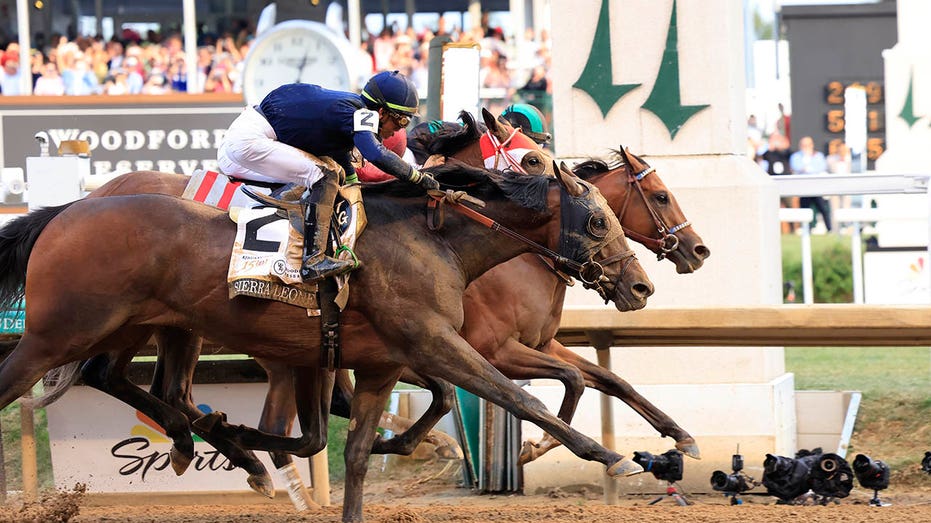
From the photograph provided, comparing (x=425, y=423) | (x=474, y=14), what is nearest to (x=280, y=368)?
→ (x=425, y=423)

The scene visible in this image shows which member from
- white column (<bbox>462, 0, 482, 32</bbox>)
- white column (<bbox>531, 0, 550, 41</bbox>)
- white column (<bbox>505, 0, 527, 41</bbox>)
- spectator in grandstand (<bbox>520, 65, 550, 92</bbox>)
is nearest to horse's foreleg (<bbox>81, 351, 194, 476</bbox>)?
spectator in grandstand (<bbox>520, 65, 550, 92</bbox>)

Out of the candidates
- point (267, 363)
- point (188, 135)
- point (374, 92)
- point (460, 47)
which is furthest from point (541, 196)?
point (188, 135)

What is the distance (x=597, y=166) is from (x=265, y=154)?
1907 millimetres

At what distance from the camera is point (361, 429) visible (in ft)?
18.5

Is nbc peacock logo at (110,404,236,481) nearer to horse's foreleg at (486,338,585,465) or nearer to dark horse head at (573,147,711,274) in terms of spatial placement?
horse's foreleg at (486,338,585,465)

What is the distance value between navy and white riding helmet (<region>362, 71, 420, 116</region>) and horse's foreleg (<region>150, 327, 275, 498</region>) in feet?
4.82

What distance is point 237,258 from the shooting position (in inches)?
203


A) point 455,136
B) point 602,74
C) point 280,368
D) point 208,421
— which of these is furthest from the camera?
point 602,74

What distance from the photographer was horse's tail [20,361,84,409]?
6336mm

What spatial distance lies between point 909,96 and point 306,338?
15530mm

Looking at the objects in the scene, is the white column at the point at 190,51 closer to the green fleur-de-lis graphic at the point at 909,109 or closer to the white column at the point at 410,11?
the white column at the point at 410,11

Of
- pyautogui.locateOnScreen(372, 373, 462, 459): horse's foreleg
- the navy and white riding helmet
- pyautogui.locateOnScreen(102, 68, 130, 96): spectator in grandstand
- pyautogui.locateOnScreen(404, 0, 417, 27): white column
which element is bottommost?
pyautogui.locateOnScreen(372, 373, 462, 459): horse's foreleg

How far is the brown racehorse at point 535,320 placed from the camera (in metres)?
6.22

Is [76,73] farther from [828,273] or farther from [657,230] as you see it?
[657,230]
